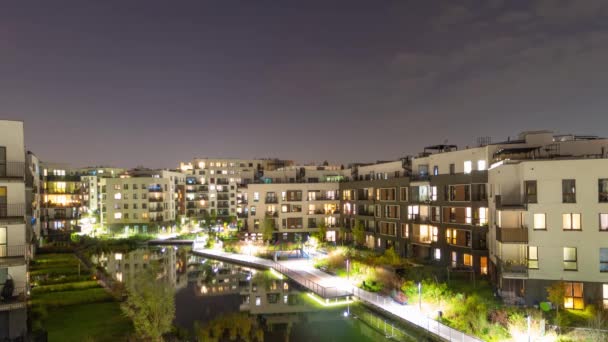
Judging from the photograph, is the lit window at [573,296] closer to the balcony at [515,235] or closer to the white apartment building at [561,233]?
the white apartment building at [561,233]

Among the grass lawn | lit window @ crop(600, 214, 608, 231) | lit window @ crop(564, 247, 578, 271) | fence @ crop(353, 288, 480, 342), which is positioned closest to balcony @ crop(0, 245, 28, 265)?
the grass lawn

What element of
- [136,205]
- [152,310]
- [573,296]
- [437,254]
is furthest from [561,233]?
[136,205]

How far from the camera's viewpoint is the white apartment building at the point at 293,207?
67.0 m

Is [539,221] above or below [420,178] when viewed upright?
below

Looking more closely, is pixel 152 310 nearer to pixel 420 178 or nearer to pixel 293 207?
pixel 420 178

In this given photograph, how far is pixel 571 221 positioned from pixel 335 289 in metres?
16.8

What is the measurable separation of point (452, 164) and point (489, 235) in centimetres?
898

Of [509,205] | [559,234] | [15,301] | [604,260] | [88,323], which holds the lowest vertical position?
[88,323]

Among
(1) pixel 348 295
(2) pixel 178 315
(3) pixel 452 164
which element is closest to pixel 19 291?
(2) pixel 178 315

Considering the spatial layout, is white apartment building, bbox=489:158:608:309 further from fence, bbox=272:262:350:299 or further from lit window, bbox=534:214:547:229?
fence, bbox=272:262:350:299

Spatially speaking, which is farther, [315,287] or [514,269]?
[315,287]

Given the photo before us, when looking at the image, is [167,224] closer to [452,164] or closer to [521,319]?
[452,164]

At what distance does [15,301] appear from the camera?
2136cm

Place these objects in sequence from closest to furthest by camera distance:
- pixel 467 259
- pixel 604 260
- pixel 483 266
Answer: pixel 604 260 < pixel 483 266 < pixel 467 259
